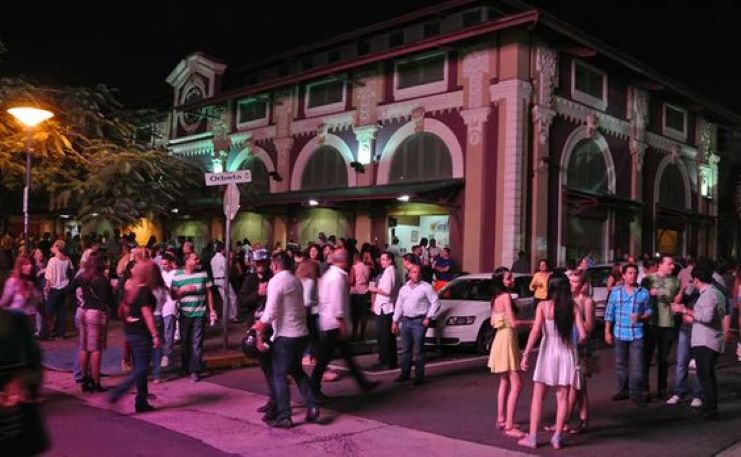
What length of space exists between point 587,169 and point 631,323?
1462cm

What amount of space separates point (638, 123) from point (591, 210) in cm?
397

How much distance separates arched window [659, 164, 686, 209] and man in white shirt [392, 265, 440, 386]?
19.0 metres

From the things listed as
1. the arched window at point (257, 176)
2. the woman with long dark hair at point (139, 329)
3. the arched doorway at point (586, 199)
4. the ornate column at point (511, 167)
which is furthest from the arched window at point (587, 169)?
the woman with long dark hair at point (139, 329)

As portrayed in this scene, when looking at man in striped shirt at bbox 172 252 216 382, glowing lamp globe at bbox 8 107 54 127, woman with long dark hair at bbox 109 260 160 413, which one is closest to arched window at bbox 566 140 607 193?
man in striped shirt at bbox 172 252 216 382

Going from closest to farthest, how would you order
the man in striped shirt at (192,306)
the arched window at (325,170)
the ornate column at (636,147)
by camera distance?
the man in striped shirt at (192,306), the ornate column at (636,147), the arched window at (325,170)

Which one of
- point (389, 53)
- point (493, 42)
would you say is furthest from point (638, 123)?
point (389, 53)

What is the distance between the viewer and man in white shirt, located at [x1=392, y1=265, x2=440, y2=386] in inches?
392

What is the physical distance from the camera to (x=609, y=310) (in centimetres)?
913

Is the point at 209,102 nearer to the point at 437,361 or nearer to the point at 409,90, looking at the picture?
the point at 409,90

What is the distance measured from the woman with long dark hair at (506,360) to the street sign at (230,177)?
5476 mm

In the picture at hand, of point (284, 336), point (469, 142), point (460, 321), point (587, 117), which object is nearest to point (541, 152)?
point (469, 142)

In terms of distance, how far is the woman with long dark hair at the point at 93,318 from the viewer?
9070mm

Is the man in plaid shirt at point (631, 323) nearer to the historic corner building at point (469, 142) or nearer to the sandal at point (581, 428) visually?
the sandal at point (581, 428)

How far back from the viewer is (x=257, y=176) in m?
27.8
